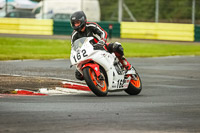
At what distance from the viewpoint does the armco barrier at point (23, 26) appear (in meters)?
35.9

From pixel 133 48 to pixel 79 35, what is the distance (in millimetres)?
17290

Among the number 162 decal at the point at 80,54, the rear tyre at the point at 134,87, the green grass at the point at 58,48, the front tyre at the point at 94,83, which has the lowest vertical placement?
the green grass at the point at 58,48

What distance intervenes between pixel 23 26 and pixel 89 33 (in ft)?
84.9

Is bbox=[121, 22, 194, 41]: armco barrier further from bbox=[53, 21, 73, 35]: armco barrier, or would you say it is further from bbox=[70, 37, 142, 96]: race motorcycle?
bbox=[70, 37, 142, 96]: race motorcycle

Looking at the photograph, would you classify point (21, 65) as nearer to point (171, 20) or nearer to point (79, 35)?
point (79, 35)

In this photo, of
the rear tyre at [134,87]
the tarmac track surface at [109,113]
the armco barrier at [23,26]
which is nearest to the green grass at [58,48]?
the armco barrier at [23,26]

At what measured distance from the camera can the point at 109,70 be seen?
33.3ft

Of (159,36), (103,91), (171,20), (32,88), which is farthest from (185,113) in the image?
(171,20)

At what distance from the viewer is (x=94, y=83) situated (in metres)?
9.71

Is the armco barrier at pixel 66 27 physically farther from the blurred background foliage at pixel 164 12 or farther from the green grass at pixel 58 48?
the green grass at pixel 58 48

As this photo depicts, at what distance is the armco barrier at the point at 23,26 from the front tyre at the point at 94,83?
1039 inches

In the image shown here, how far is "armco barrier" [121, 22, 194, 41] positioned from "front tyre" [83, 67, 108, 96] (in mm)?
24410

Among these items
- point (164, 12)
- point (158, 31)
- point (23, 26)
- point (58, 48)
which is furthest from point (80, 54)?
point (164, 12)

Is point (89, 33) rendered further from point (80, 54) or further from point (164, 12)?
point (164, 12)
